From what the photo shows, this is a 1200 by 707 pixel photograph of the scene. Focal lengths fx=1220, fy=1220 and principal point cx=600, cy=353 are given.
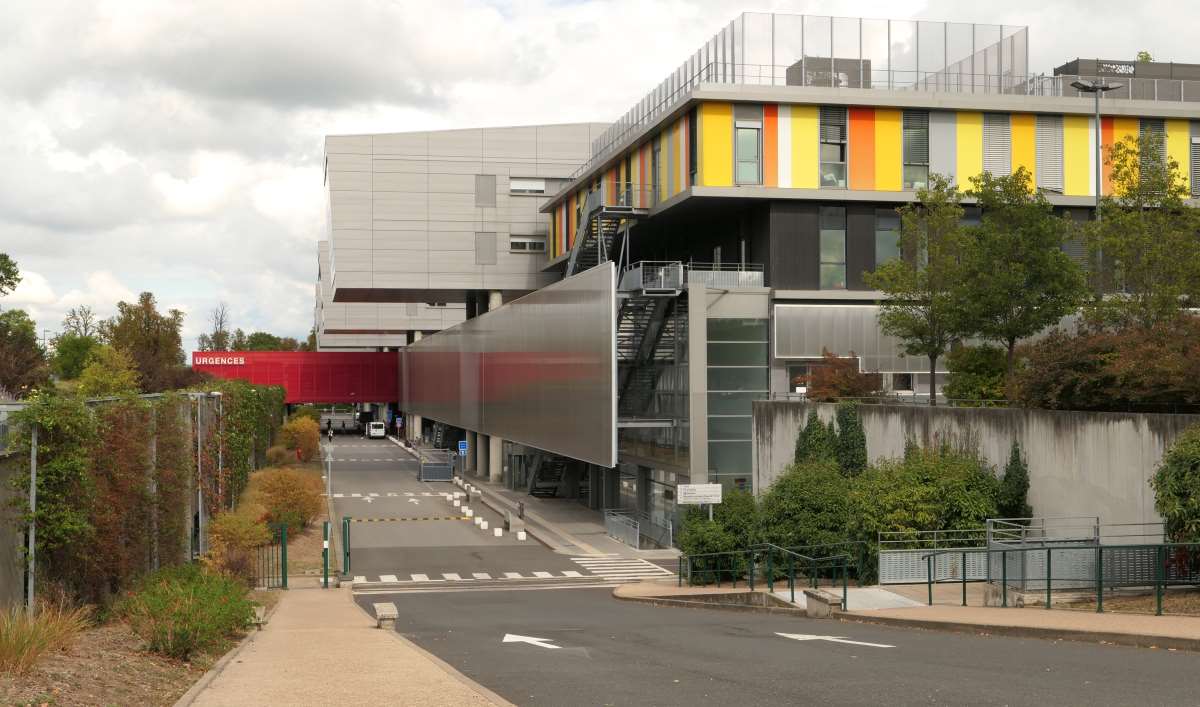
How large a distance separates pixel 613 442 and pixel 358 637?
79.7 ft

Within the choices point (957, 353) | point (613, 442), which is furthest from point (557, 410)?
point (957, 353)

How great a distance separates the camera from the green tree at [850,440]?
115 feet

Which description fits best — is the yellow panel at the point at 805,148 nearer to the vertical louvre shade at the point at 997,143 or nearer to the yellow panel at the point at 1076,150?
the vertical louvre shade at the point at 997,143

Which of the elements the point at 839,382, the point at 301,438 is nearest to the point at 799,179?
the point at 839,382

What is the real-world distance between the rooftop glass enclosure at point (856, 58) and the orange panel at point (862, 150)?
1531mm

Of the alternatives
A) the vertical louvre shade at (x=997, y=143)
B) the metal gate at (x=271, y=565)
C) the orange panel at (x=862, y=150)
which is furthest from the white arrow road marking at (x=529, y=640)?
the vertical louvre shade at (x=997, y=143)

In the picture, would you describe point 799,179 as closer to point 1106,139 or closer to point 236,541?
point 1106,139

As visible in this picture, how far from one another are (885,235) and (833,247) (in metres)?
2.11

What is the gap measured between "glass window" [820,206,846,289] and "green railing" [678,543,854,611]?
1554 cm

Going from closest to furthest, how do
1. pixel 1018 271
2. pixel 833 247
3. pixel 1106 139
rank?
pixel 1018 271
pixel 833 247
pixel 1106 139

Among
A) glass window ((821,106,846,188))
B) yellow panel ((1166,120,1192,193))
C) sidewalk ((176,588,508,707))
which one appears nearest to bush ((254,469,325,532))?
glass window ((821,106,846,188))

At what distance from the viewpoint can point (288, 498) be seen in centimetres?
4516

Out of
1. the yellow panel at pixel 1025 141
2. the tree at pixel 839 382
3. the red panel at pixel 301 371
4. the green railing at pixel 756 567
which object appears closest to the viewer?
the green railing at pixel 756 567

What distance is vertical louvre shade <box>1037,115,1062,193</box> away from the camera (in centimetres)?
4684
